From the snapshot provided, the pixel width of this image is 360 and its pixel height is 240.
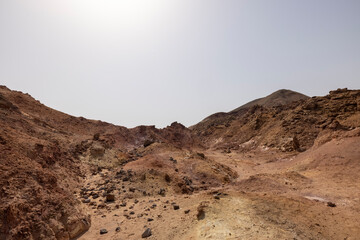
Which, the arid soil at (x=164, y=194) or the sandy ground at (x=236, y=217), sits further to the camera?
the arid soil at (x=164, y=194)

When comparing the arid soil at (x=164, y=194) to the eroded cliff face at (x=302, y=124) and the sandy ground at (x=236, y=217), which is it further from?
the eroded cliff face at (x=302, y=124)

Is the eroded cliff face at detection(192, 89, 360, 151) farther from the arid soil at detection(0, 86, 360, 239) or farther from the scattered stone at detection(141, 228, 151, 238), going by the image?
the scattered stone at detection(141, 228, 151, 238)

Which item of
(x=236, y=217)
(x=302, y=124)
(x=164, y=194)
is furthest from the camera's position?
(x=302, y=124)

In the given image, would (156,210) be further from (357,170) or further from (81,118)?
(81,118)

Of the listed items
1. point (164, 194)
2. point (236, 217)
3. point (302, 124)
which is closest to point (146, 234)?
point (236, 217)

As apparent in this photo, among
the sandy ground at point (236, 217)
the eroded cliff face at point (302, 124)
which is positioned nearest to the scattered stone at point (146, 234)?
the sandy ground at point (236, 217)

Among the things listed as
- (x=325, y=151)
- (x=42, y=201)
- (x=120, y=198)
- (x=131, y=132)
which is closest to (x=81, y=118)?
(x=131, y=132)

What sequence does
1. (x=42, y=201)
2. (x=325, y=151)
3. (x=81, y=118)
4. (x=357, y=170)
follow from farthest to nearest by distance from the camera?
1. (x=81, y=118)
2. (x=325, y=151)
3. (x=357, y=170)
4. (x=42, y=201)

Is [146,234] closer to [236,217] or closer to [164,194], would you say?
[236,217]

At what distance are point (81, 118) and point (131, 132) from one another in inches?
272

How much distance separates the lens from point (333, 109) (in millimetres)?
26703

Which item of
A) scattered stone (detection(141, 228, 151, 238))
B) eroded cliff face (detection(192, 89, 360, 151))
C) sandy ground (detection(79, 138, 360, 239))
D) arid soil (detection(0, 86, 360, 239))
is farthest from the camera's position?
eroded cliff face (detection(192, 89, 360, 151))

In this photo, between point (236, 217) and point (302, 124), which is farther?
point (302, 124)

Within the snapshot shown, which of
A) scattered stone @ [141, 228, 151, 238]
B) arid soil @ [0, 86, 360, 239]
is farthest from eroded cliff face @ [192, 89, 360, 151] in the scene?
scattered stone @ [141, 228, 151, 238]
